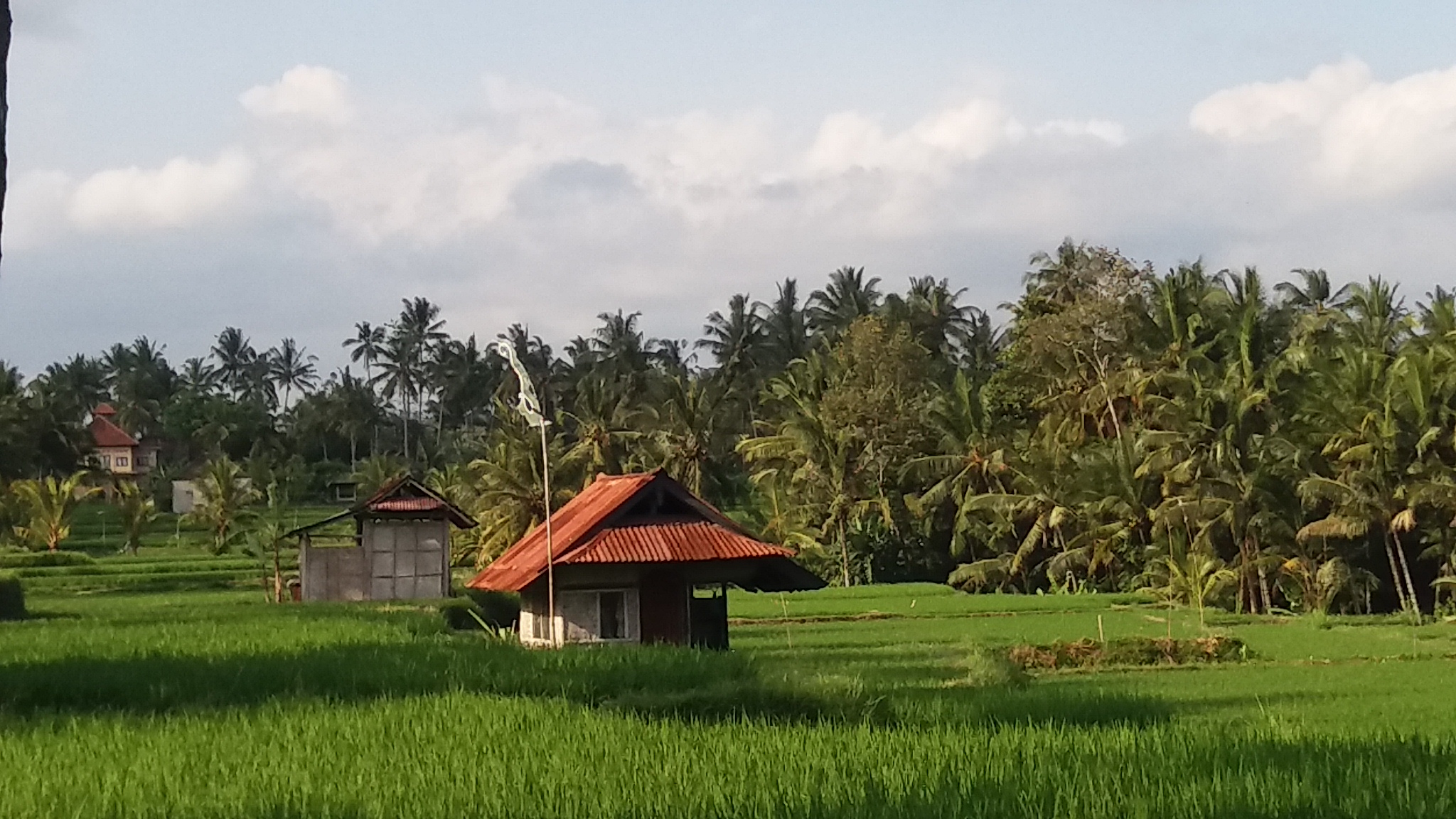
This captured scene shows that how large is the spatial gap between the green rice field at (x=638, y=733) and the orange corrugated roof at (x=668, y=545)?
1.69 metres

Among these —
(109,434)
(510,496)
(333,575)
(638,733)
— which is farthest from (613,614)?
(109,434)

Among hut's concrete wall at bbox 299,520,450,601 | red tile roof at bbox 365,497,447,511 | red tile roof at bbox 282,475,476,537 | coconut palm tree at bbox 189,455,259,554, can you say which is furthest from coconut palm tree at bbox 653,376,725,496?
red tile roof at bbox 365,497,447,511

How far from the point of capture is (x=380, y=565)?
2803cm

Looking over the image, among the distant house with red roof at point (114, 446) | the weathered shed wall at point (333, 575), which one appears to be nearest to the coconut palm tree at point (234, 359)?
the distant house with red roof at point (114, 446)

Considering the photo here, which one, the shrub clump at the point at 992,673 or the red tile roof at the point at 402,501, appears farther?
the red tile roof at the point at 402,501

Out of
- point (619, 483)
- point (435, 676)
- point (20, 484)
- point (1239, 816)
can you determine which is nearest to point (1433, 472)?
point (619, 483)

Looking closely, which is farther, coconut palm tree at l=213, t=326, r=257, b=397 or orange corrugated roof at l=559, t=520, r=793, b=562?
coconut palm tree at l=213, t=326, r=257, b=397

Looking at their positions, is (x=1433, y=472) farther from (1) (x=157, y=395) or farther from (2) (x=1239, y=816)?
(1) (x=157, y=395)

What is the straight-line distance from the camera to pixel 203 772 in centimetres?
727

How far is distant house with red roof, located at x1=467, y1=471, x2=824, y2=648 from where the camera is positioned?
717 inches

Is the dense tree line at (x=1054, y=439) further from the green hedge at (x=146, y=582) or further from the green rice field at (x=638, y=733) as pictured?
the green rice field at (x=638, y=733)

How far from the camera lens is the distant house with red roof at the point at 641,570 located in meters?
18.2

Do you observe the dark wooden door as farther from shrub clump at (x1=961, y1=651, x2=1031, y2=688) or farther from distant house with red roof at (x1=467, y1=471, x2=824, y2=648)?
shrub clump at (x1=961, y1=651, x2=1031, y2=688)

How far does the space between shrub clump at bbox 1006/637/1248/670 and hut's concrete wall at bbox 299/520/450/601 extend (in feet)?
39.2
